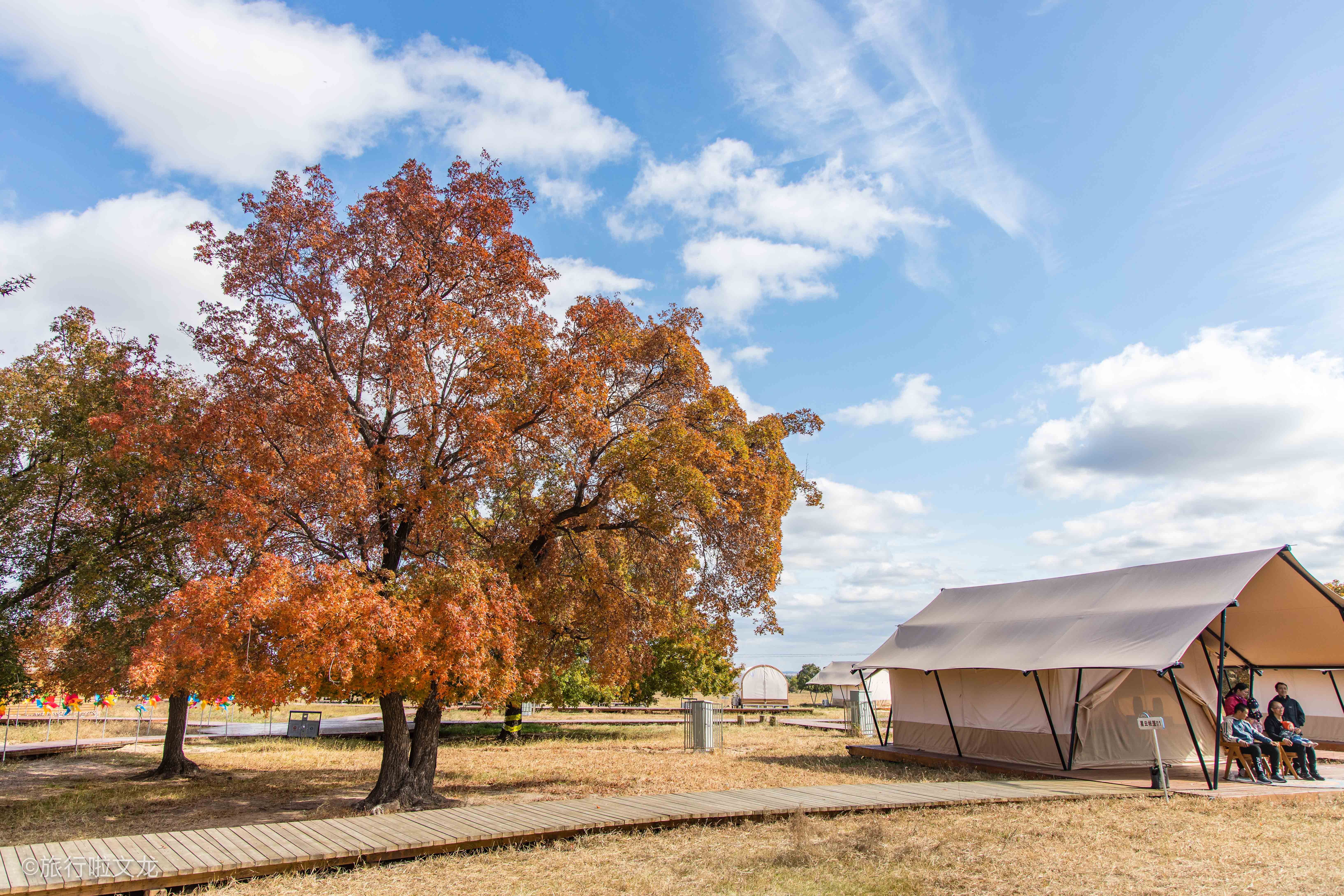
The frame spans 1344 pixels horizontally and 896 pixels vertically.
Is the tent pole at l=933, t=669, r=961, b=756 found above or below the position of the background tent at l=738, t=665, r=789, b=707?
above

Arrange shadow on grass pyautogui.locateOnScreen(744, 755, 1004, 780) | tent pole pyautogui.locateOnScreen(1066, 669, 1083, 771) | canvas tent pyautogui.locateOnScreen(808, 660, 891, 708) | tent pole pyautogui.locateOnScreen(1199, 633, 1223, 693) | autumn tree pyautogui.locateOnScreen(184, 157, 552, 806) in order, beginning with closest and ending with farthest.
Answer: autumn tree pyautogui.locateOnScreen(184, 157, 552, 806) → tent pole pyautogui.locateOnScreen(1066, 669, 1083, 771) → shadow on grass pyautogui.locateOnScreen(744, 755, 1004, 780) → tent pole pyautogui.locateOnScreen(1199, 633, 1223, 693) → canvas tent pyautogui.locateOnScreen(808, 660, 891, 708)

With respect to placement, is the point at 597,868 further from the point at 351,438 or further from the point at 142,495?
the point at 142,495

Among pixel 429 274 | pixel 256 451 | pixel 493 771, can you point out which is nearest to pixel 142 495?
pixel 256 451

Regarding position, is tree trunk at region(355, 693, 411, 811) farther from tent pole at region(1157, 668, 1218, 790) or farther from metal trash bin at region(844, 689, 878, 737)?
metal trash bin at region(844, 689, 878, 737)

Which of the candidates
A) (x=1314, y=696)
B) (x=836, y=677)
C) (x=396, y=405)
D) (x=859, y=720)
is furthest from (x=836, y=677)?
(x=396, y=405)

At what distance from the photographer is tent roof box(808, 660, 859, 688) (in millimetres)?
53281

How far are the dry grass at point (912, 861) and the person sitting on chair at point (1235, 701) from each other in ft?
9.63

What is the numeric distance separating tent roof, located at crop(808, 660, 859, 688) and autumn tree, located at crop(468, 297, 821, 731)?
3937 cm

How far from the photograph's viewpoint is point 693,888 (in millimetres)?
7453

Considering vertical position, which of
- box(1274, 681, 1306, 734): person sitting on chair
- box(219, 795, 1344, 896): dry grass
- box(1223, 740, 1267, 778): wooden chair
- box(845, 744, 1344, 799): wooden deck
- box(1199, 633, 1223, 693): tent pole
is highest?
box(1199, 633, 1223, 693): tent pole

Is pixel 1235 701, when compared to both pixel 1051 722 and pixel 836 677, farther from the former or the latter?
pixel 836 677

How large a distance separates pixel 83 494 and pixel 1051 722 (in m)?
18.2

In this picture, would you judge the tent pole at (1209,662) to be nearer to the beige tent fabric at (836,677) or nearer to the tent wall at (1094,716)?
the tent wall at (1094,716)

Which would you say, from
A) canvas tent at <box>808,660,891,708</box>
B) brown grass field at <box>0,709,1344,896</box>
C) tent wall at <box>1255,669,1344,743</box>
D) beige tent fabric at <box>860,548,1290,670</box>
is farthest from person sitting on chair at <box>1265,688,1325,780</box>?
canvas tent at <box>808,660,891,708</box>
